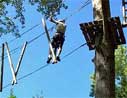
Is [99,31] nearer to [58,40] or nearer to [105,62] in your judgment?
[105,62]

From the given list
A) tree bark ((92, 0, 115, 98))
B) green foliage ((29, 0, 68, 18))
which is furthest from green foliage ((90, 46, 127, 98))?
tree bark ((92, 0, 115, 98))

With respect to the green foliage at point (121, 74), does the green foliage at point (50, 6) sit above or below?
above

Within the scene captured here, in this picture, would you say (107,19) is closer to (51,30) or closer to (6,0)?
(51,30)

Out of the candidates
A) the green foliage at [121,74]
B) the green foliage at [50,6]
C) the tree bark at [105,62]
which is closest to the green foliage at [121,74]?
the green foliage at [121,74]

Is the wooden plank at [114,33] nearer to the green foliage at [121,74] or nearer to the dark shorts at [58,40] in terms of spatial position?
the dark shorts at [58,40]

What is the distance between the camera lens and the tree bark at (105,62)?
11742mm

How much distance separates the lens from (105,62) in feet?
39.9

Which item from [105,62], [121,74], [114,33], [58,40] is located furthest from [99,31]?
[121,74]

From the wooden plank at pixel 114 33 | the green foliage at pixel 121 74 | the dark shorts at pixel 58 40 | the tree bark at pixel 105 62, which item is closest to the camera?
the tree bark at pixel 105 62

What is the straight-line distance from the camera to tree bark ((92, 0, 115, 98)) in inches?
462

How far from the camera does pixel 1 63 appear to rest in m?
15.7

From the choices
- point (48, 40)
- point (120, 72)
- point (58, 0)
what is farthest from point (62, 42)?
point (120, 72)

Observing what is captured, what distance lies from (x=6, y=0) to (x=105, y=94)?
12102 mm

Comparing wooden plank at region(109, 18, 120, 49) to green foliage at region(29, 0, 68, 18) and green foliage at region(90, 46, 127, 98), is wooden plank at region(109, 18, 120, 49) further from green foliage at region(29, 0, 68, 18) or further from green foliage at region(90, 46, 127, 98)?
green foliage at region(90, 46, 127, 98)
